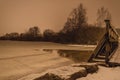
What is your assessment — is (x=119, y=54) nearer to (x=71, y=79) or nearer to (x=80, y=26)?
(x=71, y=79)

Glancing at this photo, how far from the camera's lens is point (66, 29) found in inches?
943

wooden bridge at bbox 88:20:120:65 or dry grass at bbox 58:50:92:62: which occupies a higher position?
wooden bridge at bbox 88:20:120:65

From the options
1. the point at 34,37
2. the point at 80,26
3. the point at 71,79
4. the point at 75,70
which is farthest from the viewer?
the point at 80,26

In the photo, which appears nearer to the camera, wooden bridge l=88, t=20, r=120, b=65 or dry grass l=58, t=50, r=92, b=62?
wooden bridge l=88, t=20, r=120, b=65

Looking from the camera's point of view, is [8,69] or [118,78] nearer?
[118,78]

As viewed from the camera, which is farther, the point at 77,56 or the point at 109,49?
the point at 77,56

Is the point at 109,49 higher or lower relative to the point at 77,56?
higher

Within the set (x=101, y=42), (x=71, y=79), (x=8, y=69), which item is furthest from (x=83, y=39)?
(x=71, y=79)

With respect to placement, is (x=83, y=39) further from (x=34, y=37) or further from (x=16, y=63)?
(x=16, y=63)

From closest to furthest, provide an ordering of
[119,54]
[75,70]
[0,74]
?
[75,70]
[0,74]
[119,54]

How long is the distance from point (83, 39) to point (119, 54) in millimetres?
16614

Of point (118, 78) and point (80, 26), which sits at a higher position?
point (80, 26)

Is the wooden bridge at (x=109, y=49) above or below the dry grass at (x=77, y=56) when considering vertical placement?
above

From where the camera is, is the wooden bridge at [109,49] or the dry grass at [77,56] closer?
the wooden bridge at [109,49]
